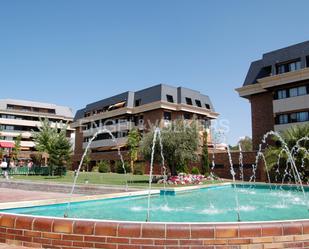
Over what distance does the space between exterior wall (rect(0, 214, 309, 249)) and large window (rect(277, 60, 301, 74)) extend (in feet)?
102

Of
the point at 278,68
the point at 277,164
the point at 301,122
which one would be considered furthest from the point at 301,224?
the point at 278,68

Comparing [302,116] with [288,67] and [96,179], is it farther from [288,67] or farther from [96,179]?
[96,179]

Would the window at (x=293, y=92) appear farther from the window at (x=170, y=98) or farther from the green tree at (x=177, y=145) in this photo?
the window at (x=170, y=98)

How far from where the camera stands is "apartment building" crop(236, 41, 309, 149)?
3170cm

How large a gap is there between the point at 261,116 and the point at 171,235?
34306mm

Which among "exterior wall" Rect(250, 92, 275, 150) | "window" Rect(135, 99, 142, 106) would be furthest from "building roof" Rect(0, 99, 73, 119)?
"exterior wall" Rect(250, 92, 275, 150)

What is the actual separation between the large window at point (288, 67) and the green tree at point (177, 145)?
14.7 m

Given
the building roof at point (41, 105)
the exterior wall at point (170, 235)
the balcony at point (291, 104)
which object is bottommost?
the exterior wall at point (170, 235)

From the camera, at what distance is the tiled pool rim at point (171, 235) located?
14.6ft

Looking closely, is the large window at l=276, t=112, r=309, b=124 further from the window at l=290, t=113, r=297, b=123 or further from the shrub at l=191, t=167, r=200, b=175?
the shrub at l=191, t=167, r=200, b=175

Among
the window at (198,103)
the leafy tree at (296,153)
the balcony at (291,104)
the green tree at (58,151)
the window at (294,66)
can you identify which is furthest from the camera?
the window at (198,103)

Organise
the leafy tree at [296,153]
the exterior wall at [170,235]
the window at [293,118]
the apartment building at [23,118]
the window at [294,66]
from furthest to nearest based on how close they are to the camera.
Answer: the apartment building at [23,118]
the window at [293,118]
the window at [294,66]
the leafy tree at [296,153]
the exterior wall at [170,235]

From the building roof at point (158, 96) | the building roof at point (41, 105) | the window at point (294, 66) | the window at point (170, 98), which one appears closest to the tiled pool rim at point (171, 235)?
the window at point (294, 66)

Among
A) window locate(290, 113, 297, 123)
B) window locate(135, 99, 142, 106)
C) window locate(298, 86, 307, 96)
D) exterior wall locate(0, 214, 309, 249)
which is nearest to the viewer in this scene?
exterior wall locate(0, 214, 309, 249)
